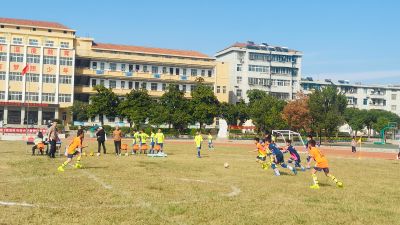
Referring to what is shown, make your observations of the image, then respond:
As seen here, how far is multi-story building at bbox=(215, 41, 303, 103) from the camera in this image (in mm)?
95500

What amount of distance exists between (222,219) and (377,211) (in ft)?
13.1

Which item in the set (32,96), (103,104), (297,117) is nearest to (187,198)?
(297,117)

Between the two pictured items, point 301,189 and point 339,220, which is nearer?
point 339,220

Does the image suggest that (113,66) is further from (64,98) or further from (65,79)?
(64,98)

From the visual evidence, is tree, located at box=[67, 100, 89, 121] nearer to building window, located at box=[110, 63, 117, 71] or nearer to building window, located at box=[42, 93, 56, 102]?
building window, located at box=[42, 93, 56, 102]

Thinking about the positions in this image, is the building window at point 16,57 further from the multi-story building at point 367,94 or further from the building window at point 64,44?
the multi-story building at point 367,94

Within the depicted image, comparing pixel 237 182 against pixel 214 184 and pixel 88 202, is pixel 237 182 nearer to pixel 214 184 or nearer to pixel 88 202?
pixel 214 184

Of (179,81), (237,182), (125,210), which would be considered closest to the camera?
(125,210)

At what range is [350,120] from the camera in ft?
298

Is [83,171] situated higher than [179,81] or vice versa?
[179,81]

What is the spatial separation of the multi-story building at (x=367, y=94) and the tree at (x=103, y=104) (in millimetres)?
55689

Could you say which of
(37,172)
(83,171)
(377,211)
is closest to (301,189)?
(377,211)

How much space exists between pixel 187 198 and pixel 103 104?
58.7 metres

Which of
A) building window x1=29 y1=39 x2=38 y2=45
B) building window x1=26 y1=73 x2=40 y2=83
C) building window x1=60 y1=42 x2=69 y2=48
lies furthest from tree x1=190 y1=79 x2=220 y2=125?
building window x1=29 y1=39 x2=38 y2=45
